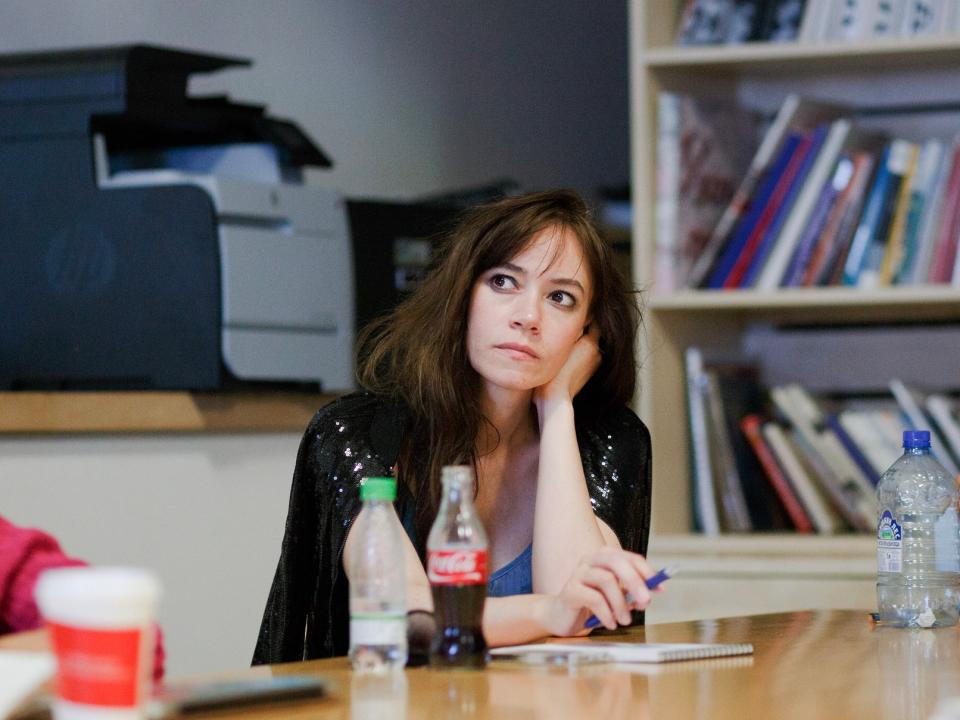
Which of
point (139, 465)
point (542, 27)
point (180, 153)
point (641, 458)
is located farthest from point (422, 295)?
point (542, 27)

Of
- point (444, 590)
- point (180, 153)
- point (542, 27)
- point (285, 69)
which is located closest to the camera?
point (444, 590)

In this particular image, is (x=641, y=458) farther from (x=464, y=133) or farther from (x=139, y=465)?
(x=464, y=133)

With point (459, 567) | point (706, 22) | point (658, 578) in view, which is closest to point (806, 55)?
point (706, 22)

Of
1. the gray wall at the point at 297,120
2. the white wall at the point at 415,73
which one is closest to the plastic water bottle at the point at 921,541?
the gray wall at the point at 297,120

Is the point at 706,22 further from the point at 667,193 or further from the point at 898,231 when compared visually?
the point at 898,231

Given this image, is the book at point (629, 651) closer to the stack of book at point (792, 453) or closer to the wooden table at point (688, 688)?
the wooden table at point (688, 688)

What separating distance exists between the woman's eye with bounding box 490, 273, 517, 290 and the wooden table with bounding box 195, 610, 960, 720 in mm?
515

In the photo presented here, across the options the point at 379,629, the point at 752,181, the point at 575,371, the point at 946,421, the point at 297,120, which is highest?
the point at 297,120

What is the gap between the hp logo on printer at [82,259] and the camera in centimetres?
236

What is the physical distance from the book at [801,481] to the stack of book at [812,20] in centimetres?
75

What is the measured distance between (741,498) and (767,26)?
91cm

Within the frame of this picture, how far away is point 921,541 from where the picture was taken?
73.1 inches

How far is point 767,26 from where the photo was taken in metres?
2.83

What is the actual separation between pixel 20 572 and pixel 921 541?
1.11 m
